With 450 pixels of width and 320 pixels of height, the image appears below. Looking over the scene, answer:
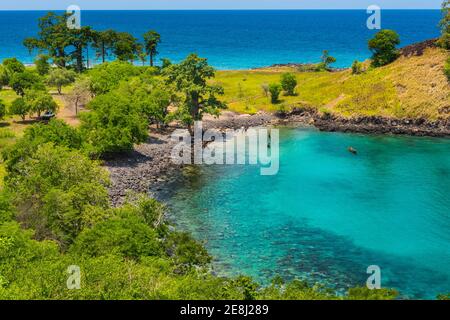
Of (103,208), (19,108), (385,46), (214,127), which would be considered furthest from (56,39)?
(103,208)

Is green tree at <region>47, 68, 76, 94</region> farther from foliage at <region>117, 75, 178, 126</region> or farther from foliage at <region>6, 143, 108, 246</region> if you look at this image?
foliage at <region>6, 143, 108, 246</region>

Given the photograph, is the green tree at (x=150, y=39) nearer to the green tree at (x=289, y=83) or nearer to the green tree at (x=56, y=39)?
the green tree at (x=56, y=39)

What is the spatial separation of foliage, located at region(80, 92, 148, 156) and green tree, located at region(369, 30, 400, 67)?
233ft

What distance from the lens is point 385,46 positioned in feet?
426

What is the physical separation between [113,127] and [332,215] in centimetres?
3757

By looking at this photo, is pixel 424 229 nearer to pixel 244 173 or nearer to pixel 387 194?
pixel 387 194

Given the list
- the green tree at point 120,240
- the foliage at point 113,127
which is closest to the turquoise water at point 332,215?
the green tree at point 120,240

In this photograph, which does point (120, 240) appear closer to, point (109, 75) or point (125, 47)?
point (109, 75)

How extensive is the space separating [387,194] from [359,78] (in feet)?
193

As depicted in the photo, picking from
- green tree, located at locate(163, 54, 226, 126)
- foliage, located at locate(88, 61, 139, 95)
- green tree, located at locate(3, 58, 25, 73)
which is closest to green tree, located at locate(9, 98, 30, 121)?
foliage, located at locate(88, 61, 139, 95)

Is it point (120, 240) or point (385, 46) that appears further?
point (385, 46)

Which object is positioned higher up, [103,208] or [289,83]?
[289,83]

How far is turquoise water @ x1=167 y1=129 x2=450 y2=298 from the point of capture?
55531mm
